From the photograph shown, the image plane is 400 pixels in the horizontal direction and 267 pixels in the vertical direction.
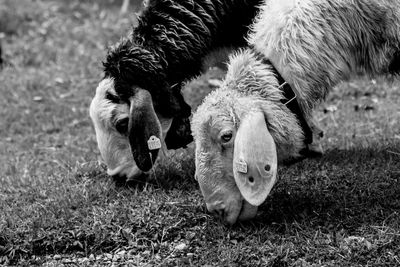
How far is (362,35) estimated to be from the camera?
4.80 m

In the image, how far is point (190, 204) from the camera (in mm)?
5094

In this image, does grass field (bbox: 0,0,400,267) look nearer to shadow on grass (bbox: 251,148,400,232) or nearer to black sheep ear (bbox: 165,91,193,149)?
shadow on grass (bbox: 251,148,400,232)

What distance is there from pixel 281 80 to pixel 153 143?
112 centimetres

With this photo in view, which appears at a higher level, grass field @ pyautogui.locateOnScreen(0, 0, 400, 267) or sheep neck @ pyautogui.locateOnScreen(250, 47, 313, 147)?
sheep neck @ pyautogui.locateOnScreen(250, 47, 313, 147)

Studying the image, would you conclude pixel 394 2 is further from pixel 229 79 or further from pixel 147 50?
pixel 147 50

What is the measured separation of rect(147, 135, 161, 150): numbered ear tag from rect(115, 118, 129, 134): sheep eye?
35 cm

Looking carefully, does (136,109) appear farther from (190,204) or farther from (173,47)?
(190,204)

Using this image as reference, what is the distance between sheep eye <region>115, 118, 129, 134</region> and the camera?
540cm

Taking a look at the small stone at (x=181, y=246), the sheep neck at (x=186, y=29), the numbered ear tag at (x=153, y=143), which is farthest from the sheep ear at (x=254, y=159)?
the sheep neck at (x=186, y=29)

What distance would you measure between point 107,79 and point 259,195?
1789 millimetres

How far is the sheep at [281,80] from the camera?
4.51 m

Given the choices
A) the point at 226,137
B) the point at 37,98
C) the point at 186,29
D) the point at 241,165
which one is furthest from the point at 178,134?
the point at 37,98

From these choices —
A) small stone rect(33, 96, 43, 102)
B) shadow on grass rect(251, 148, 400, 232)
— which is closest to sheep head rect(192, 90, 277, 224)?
shadow on grass rect(251, 148, 400, 232)

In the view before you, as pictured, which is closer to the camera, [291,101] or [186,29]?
[291,101]
